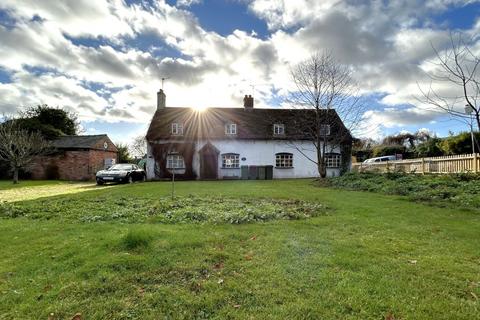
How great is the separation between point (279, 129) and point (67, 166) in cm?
2012

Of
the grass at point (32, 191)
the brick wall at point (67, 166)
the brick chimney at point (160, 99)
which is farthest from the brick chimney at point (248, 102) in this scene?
the grass at point (32, 191)

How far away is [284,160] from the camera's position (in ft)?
87.5

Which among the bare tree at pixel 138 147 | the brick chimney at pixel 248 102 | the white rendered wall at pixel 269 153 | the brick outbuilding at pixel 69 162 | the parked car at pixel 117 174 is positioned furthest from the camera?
the bare tree at pixel 138 147

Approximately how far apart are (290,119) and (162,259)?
2486 centimetres

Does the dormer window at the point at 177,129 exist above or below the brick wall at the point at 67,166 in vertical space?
above

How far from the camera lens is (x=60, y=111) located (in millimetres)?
37031

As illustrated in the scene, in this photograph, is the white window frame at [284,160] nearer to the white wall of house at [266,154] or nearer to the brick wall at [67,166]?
the white wall of house at [266,154]

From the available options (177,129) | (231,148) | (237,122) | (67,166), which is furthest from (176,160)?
(67,166)

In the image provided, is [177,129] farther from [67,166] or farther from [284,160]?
[67,166]

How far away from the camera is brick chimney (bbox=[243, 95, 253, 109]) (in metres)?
29.5

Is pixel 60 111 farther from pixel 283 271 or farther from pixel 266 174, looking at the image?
pixel 283 271

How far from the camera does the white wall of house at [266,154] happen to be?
26062 mm

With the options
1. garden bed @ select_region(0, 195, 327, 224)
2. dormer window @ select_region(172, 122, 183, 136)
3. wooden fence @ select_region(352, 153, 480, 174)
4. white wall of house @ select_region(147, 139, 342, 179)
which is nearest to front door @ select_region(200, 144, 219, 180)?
white wall of house @ select_region(147, 139, 342, 179)

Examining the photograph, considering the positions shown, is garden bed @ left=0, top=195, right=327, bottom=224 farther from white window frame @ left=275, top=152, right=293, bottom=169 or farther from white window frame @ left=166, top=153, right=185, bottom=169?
white window frame @ left=275, top=152, right=293, bottom=169
